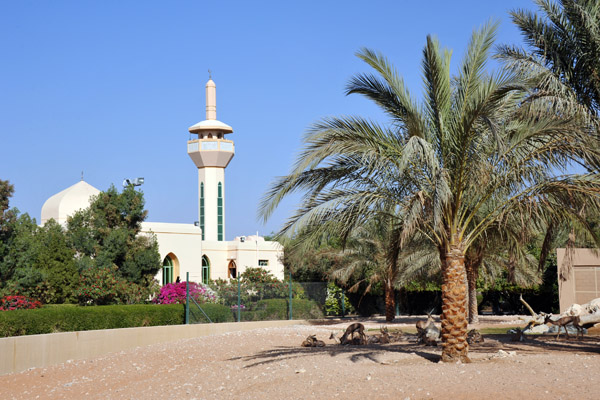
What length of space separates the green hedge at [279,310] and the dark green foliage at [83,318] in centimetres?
326

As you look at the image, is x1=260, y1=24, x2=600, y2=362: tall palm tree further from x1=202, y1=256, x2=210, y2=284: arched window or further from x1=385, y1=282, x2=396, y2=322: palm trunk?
x1=202, y1=256, x2=210, y2=284: arched window

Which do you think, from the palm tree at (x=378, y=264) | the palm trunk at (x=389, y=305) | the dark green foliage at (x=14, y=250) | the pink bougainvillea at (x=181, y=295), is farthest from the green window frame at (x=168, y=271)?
the dark green foliage at (x=14, y=250)

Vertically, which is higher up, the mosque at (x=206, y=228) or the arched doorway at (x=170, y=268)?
the mosque at (x=206, y=228)

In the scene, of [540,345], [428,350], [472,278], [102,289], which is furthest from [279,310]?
[540,345]

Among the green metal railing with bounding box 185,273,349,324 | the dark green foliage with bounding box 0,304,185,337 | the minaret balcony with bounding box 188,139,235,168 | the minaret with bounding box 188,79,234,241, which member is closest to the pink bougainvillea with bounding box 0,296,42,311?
the dark green foliage with bounding box 0,304,185,337

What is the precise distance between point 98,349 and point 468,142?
1130cm

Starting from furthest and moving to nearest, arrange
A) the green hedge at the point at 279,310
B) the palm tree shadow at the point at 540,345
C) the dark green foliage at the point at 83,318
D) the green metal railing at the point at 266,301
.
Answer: the green hedge at the point at 279,310, the green metal railing at the point at 266,301, the dark green foliage at the point at 83,318, the palm tree shadow at the point at 540,345

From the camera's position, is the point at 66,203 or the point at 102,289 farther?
the point at 66,203

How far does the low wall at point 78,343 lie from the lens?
14.9 m

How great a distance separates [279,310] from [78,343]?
9.26 metres

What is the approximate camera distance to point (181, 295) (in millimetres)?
22469

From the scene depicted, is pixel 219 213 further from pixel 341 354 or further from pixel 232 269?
pixel 341 354

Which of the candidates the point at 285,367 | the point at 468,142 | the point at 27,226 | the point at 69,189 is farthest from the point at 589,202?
the point at 69,189

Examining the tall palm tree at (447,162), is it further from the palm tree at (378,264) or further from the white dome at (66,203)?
the white dome at (66,203)
